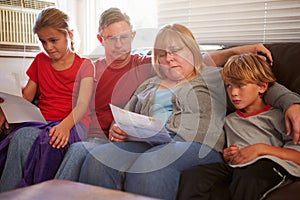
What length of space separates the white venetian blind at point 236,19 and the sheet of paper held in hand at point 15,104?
3.37 ft

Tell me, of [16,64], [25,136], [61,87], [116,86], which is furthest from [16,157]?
[16,64]

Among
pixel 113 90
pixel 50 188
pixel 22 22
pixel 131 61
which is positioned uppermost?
pixel 22 22

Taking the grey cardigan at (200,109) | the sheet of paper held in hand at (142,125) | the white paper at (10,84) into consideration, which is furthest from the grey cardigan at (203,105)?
the white paper at (10,84)

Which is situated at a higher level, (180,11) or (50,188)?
(180,11)

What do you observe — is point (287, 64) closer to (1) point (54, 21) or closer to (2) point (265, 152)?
(2) point (265, 152)

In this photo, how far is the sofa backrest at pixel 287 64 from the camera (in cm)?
143

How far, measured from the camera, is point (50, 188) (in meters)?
0.94

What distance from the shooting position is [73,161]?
1441mm

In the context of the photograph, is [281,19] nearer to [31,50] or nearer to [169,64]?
[169,64]

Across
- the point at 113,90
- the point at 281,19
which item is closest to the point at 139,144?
the point at 113,90

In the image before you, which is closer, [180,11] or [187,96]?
[187,96]

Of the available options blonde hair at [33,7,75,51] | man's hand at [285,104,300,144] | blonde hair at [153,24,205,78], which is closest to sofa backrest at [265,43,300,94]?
man's hand at [285,104,300,144]

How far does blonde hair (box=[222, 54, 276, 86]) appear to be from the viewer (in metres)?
1.37

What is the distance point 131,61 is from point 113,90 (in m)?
A: 0.16
